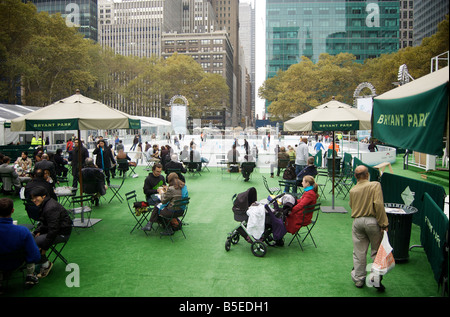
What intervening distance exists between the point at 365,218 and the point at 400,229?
1.55 meters

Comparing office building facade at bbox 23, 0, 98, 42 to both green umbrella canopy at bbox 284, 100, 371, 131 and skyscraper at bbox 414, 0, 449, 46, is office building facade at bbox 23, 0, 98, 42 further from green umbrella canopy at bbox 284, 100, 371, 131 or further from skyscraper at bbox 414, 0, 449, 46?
green umbrella canopy at bbox 284, 100, 371, 131

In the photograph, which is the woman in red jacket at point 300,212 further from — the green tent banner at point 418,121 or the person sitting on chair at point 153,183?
the person sitting on chair at point 153,183

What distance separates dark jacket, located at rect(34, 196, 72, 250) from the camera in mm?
5445

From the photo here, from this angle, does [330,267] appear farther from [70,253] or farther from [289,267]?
[70,253]

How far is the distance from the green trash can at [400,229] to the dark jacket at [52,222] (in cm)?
536

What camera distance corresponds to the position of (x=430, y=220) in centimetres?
601

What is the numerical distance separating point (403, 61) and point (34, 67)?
43059 millimetres

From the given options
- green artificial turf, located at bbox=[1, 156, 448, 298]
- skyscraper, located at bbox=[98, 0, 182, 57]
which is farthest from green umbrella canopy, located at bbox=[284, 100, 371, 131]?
skyscraper, located at bbox=[98, 0, 182, 57]

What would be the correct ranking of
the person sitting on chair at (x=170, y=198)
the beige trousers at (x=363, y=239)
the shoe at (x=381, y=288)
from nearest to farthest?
1. the beige trousers at (x=363, y=239)
2. the shoe at (x=381, y=288)
3. the person sitting on chair at (x=170, y=198)

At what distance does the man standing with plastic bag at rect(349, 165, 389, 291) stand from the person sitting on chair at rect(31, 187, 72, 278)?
443 cm

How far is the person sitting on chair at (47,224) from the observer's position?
17.9 feet

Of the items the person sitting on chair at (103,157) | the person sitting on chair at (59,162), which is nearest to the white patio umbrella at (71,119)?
the person sitting on chair at (103,157)

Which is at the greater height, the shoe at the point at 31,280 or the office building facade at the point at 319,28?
the office building facade at the point at 319,28
